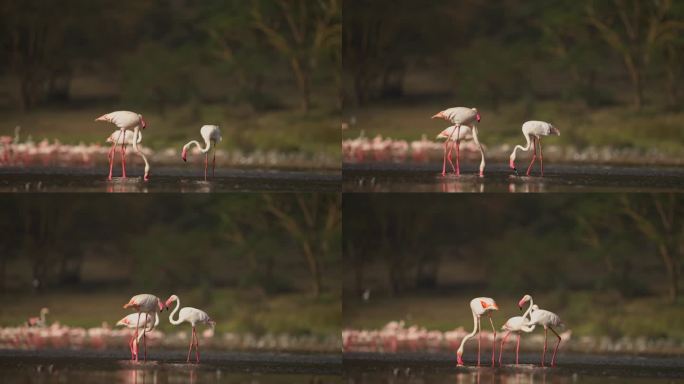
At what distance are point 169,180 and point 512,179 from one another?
154 centimetres

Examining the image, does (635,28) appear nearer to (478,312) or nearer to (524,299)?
(524,299)

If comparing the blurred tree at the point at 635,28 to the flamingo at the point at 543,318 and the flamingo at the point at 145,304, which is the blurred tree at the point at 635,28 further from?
the flamingo at the point at 145,304

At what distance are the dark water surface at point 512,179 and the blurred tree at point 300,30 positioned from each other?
0.44 metres

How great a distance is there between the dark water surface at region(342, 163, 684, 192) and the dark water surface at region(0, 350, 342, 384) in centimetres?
82

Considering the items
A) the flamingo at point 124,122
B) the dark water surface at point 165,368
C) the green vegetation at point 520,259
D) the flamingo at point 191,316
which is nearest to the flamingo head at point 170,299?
the flamingo at point 191,316

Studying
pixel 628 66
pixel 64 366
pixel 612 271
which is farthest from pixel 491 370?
pixel 64 366

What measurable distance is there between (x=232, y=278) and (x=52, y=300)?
85cm

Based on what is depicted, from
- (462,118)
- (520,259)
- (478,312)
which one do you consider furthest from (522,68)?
(478,312)

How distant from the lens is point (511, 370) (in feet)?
19.5

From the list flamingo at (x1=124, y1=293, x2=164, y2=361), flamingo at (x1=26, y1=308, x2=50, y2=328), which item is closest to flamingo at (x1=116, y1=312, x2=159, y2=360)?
flamingo at (x1=124, y1=293, x2=164, y2=361)

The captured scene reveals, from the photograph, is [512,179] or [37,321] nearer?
[512,179]

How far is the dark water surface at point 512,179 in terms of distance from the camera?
5.94 metres

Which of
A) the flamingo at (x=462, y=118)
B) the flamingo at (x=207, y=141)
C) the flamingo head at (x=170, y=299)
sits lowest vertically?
the flamingo head at (x=170, y=299)

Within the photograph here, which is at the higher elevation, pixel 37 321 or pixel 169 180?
pixel 169 180
